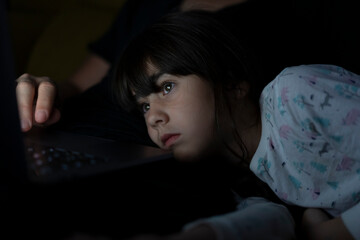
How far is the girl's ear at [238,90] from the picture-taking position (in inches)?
38.9

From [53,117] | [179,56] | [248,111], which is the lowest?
[53,117]

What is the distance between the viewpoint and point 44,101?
0.94 m

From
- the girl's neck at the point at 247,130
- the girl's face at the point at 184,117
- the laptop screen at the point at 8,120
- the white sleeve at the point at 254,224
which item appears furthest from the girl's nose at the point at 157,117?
the laptop screen at the point at 8,120

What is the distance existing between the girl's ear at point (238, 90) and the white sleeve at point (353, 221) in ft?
1.37

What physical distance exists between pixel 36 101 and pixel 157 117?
0.33 m

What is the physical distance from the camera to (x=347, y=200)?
743mm

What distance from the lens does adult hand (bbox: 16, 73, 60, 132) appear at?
0.87 m

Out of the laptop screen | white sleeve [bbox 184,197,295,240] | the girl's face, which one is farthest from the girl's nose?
the laptop screen

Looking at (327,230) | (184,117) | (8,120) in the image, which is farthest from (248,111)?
(8,120)

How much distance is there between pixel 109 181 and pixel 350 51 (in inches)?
29.5

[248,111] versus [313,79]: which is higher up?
[313,79]

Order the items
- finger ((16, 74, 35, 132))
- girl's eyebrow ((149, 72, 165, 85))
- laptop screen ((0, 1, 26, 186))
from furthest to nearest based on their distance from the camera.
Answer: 1. girl's eyebrow ((149, 72, 165, 85))
2. finger ((16, 74, 35, 132))
3. laptop screen ((0, 1, 26, 186))

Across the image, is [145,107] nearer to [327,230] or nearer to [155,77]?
[155,77]

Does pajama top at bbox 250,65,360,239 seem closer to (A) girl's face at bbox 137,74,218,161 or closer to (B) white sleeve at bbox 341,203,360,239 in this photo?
(B) white sleeve at bbox 341,203,360,239
